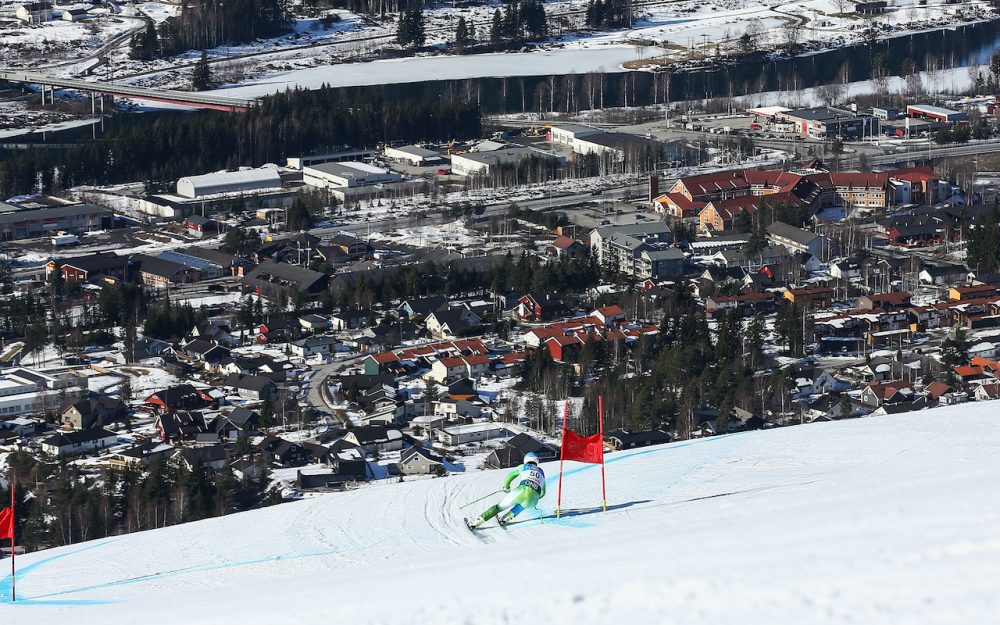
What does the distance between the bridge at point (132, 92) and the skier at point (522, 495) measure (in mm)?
18582

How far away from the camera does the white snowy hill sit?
402 centimetres

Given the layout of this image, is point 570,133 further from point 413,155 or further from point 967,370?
point 967,370

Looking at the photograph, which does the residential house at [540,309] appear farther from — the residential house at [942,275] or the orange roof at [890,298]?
the residential house at [942,275]

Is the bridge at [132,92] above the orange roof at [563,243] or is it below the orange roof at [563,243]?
above

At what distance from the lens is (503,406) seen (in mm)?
11000

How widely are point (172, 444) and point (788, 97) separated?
16.5 metres

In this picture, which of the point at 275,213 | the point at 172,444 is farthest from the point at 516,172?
the point at 172,444

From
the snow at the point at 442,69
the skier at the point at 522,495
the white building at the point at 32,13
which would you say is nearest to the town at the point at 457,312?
the skier at the point at 522,495

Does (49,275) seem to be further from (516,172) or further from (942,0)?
(942,0)

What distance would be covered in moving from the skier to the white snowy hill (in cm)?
8

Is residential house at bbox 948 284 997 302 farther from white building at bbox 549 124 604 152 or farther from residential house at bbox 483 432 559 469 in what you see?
white building at bbox 549 124 604 152

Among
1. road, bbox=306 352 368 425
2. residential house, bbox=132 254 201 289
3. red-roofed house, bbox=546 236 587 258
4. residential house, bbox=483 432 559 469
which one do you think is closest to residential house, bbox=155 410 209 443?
road, bbox=306 352 368 425

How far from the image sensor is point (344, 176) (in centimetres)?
1903

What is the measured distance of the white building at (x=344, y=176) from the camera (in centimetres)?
1905
